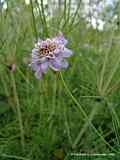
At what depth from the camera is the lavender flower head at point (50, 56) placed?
0.84m

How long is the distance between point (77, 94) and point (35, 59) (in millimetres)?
457

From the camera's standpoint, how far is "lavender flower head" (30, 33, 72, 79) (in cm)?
84

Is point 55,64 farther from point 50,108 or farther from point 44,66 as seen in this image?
point 50,108

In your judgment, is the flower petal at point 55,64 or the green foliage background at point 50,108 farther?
the green foliage background at point 50,108

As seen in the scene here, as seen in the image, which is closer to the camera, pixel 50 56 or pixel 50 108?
pixel 50 56

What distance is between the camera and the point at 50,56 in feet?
2.76

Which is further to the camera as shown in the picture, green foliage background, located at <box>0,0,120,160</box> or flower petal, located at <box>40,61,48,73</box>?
green foliage background, located at <box>0,0,120,160</box>

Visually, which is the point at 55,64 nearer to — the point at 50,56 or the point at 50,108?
the point at 50,56

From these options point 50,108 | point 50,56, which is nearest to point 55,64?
point 50,56

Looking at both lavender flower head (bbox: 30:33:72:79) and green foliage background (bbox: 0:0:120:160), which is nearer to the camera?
lavender flower head (bbox: 30:33:72:79)

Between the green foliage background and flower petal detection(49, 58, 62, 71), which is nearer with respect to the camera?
flower petal detection(49, 58, 62, 71)

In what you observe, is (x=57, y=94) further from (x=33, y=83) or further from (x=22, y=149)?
(x=22, y=149)

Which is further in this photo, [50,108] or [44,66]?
[50,108]

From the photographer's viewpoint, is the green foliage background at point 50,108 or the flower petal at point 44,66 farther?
the green foliage background at point 50,108
